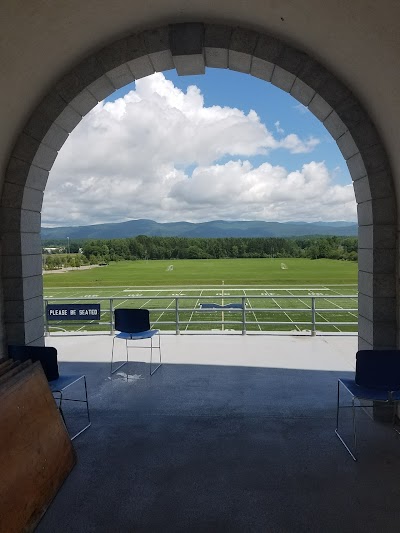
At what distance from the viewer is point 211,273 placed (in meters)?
88.4

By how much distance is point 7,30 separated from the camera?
2783 mm

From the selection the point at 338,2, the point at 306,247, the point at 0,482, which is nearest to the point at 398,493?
the point at 0,482

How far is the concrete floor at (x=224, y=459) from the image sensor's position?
2.31 metres

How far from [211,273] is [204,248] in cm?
1215

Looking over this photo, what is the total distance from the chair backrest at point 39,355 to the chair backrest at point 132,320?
1880 millimetres

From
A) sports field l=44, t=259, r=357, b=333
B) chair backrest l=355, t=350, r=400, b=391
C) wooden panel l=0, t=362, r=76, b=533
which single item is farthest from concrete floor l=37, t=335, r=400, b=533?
sports field l=44, t=259, r=357, b=333

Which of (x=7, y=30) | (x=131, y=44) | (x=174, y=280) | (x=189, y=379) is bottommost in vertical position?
(x=174, y=280)

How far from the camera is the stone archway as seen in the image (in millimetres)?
3523

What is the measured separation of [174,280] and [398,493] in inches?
2991

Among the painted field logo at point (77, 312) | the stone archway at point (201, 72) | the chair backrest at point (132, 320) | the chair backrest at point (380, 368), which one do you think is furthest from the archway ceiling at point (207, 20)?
the painted field logo at point (77, 312)

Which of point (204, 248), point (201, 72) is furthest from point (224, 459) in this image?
point (204, 248)

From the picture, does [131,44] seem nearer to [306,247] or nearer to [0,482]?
[0,482]

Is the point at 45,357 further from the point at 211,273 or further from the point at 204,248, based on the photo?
the point at 204,248

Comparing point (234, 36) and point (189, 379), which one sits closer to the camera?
point (234, 36)
